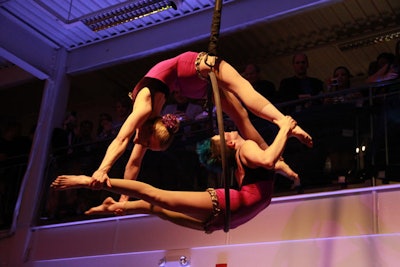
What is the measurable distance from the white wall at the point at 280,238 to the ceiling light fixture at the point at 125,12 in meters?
2.45

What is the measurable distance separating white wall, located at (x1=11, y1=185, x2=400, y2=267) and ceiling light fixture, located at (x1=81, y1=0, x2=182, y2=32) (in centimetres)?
245

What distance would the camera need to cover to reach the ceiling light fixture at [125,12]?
695 centimetres

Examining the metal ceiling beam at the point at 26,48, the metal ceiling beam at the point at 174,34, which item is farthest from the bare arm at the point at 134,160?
the metal ceiling beam at the point at 26,48

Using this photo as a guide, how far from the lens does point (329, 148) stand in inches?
196

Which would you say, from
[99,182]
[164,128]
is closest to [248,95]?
[164,128]

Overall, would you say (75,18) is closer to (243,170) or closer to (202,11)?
(202,11)

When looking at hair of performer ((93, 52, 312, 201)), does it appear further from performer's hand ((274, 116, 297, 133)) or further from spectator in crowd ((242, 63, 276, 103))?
spectator in crowd ((242, 63, 276, 103))

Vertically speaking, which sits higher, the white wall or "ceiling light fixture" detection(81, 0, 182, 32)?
"ceiling light fixture" detection(81, 0, 182, 32)

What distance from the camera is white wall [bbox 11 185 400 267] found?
475 centimetres

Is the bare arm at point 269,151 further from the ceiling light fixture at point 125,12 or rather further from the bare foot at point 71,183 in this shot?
the ceiling light fixture at point 125,12

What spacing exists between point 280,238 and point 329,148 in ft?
3.12

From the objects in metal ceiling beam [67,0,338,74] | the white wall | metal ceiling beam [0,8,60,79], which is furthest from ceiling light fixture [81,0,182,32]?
the white wall

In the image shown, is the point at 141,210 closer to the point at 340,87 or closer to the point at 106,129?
the point at 340,87

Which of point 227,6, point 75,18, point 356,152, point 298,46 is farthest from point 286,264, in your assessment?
point 75,18
